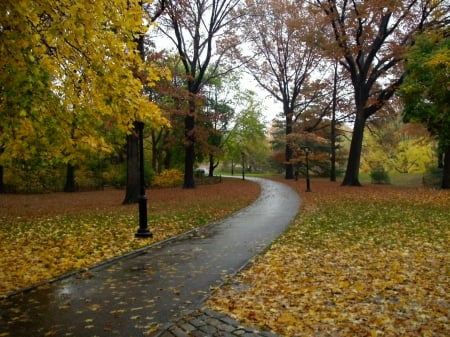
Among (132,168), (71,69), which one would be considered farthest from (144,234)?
(132,168)

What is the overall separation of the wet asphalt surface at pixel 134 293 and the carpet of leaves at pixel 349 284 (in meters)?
0.53

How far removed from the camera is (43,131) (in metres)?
Answer: 6.57

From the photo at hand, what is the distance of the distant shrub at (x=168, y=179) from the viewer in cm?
3384

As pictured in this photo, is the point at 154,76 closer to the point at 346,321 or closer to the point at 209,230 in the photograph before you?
the point at 346,321

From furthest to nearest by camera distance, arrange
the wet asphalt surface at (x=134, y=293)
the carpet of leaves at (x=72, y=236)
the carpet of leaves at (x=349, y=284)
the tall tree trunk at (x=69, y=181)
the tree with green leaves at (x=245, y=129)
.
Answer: the tree with green leaves at (x=245, y=129) → the tall tree trunk at (x=69, y=181) → the carpet of leaves at (x=72, y=236) → the wet asphalt surface at (x=134, y=293) → the carpet of leaves at (x=349, y=284)

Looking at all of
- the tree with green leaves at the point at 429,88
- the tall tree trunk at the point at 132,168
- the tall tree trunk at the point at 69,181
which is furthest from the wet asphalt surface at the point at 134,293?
the tall tree trunk at the point at 69,181

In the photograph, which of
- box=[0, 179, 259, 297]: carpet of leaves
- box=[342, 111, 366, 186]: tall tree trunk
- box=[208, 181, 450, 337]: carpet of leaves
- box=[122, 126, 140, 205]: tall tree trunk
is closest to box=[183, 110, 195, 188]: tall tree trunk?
box=[122, 126, 140, 205]: tall tree trunk

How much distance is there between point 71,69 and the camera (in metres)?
6.55

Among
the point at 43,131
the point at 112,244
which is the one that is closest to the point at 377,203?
the point at 112,244

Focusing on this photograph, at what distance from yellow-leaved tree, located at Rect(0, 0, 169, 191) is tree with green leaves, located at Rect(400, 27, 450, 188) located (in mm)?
10611

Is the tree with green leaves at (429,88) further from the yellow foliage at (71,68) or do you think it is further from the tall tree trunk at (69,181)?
the tall tree trunk at (69,181)

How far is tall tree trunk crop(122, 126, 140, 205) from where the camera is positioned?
17328mm

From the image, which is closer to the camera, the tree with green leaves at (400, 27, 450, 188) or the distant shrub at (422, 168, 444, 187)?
the tree with green leaves at (400, 27, 450, 188)

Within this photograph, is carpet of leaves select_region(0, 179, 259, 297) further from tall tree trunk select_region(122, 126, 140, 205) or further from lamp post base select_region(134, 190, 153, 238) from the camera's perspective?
tall tree trunk select_region(122, 126, 140, 205)
